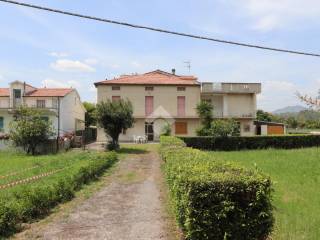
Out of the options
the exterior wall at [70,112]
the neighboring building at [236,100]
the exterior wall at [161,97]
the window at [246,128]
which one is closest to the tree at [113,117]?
the exterior wall at [70,112]

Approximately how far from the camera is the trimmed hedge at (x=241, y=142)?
107ft

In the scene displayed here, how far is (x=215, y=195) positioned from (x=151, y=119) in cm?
3872

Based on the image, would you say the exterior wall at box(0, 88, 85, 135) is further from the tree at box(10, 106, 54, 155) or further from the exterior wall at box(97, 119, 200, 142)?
the exterior wall at box(97, 119, 200, 142)

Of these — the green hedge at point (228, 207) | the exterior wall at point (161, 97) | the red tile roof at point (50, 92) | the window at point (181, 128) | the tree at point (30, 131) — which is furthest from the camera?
the window at point (181, 128)

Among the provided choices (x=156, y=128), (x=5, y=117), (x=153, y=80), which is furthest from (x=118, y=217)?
(x=153, y=80)

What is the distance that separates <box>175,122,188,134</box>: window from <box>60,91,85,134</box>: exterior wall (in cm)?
1138

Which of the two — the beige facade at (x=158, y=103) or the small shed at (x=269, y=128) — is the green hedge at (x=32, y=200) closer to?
the beige facade at (x=158, y=103)

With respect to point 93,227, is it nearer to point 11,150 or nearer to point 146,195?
point 146,195

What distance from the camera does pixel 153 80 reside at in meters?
45.4

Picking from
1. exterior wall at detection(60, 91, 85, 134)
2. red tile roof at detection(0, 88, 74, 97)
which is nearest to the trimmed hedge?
exterior wall at detection(60, 91, 85, 134)

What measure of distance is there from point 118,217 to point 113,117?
2127 centimetres

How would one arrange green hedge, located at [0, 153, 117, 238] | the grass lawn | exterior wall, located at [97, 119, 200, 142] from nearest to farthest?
the grass lawn, green hedge, located at [0, 153, 117, 238], exterior wall, located at [97, 119, 200, 142]

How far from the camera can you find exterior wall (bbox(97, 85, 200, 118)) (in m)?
44.2

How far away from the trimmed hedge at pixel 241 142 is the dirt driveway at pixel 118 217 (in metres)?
18.2
